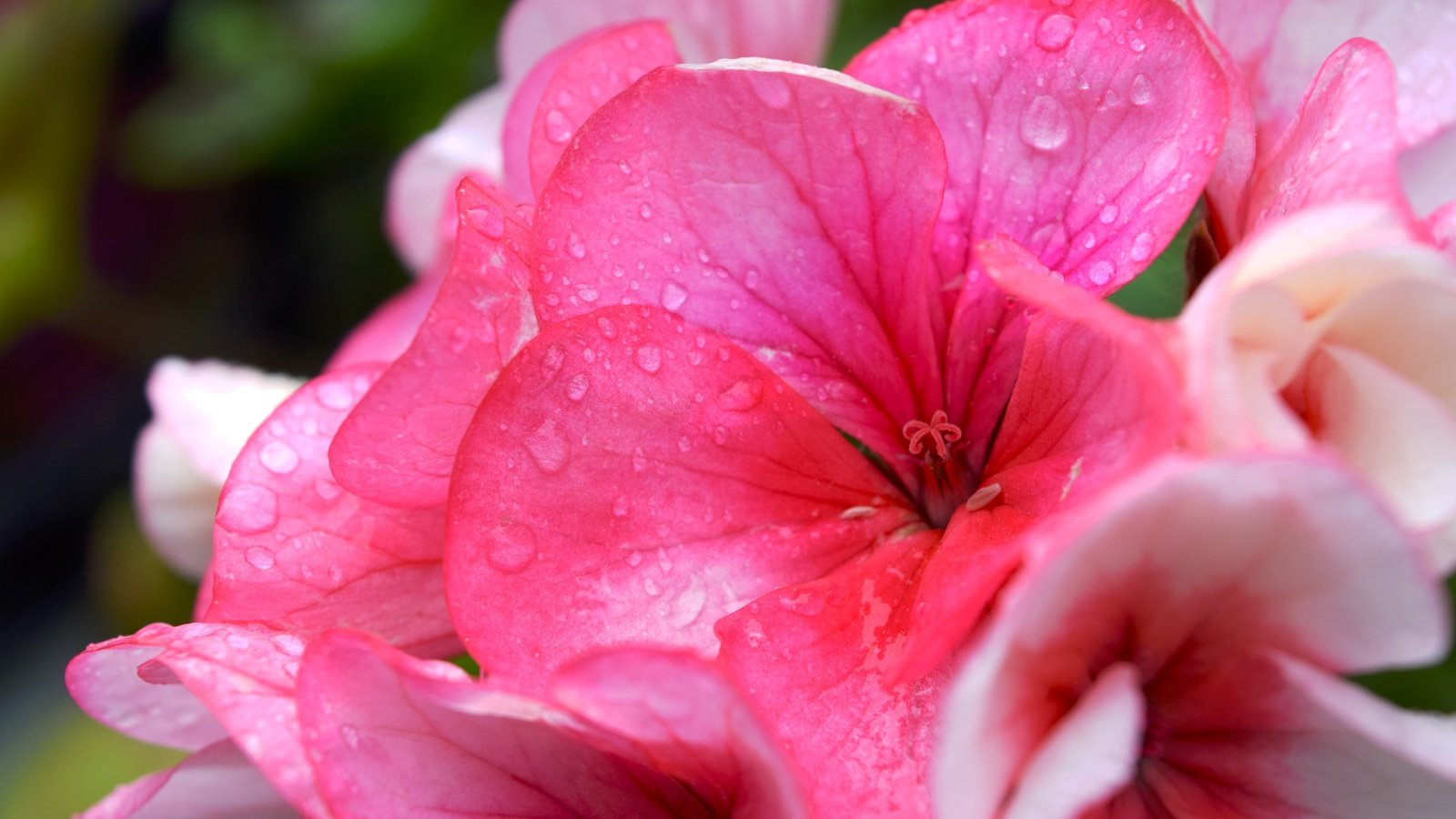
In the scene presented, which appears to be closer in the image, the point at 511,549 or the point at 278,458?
the point at 511,549

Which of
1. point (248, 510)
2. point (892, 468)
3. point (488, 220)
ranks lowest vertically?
point (892, 468)

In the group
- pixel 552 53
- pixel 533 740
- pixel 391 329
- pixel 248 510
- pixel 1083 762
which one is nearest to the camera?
pixel 1083 762

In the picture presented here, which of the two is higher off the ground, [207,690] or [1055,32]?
[1055,32]

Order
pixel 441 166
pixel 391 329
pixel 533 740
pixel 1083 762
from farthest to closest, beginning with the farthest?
Result: pixel 441 166 → pixel 391 329 → pixel 533 740 → pixel 1083 762

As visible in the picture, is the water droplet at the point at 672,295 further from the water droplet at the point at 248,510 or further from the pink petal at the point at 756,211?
the water droplet at the point at 248,510

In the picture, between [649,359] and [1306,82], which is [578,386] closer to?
[649,359]

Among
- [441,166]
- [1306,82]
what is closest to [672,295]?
[1306,82]

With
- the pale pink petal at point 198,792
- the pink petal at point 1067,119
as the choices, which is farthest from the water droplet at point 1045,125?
the pale pink petal at point 198,792
